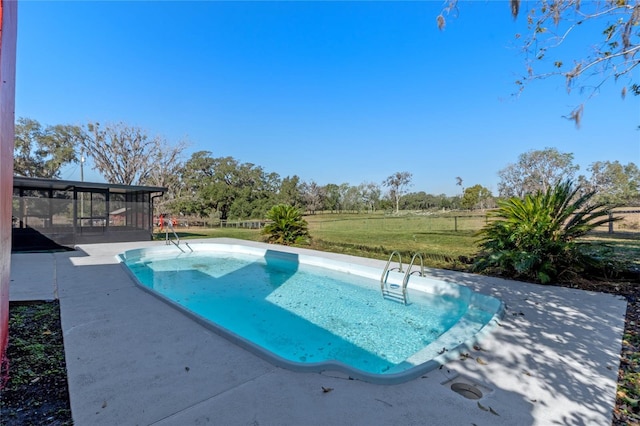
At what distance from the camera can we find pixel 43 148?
24.0 meters

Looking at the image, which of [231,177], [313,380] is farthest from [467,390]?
[231,177]

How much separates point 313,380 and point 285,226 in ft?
29.8

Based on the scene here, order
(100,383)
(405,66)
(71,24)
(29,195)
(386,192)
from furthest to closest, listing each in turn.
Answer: (386,192), (405,66), (29,195), (71,24), (100,383)

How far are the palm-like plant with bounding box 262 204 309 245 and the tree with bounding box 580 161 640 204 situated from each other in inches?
1100

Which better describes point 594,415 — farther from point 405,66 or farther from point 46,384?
point 405,66

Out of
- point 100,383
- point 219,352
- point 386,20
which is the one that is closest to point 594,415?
point 219,352

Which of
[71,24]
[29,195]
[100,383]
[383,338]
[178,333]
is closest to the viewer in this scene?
[100,383]

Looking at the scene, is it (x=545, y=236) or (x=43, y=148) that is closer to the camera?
(x=545, y=236)

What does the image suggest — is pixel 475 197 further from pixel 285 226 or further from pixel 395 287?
pixel 395 287

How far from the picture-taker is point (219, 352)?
2686 millimetres

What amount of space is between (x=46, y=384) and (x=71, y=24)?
1076 cm

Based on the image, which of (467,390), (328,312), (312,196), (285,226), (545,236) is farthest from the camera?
(312,196)

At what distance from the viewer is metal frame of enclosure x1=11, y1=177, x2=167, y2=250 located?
30.9ft

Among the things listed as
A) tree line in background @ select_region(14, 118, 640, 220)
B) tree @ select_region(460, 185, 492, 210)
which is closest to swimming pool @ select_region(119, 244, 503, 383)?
tree line in background @ select_region(14, 118, 640, 220)
